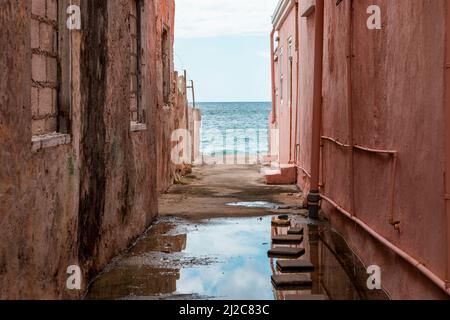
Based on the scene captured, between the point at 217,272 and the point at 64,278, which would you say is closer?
the point at 64,278

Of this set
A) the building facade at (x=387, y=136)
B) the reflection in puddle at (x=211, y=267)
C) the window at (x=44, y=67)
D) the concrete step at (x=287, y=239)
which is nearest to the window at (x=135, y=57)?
the reflection in puddle at (x=211, y=267)

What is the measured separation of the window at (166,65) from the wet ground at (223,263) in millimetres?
4579

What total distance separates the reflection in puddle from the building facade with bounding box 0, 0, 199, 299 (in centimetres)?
31

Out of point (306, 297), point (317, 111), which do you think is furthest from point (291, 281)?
point (317, 111)

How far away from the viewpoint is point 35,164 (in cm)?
516

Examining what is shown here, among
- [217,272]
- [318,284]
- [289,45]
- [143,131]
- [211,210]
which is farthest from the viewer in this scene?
[289,45]

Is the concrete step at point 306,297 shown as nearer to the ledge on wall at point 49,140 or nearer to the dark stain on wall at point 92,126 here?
the dark stain on wall at point 92,126

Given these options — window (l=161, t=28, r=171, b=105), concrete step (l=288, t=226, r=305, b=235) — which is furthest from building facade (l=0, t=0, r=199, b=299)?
window (l=161, t=28, r=171, b=105)

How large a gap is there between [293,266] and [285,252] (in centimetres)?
76

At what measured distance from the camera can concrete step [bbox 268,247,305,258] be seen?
8.07 metres
